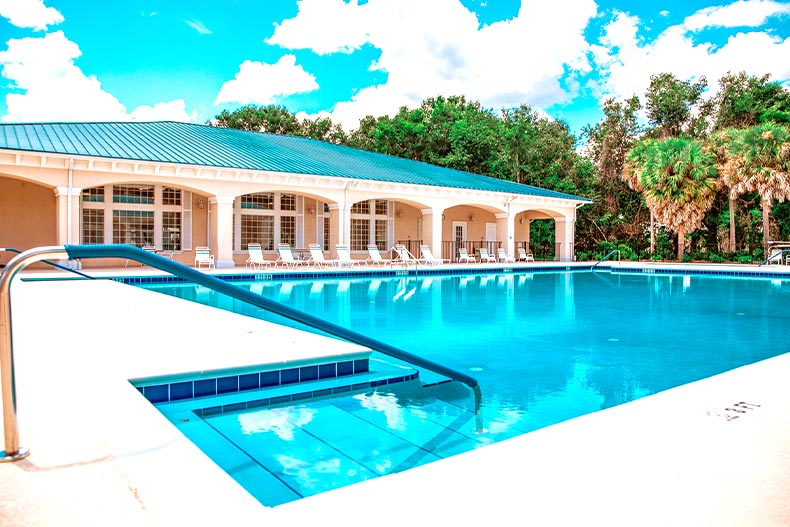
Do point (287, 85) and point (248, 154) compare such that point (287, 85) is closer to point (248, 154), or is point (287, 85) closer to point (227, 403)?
point (248, 154)

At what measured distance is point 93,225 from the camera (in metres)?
17.1

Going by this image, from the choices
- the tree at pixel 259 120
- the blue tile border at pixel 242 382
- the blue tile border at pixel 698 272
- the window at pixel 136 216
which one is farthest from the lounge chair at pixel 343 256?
the tree at pixel 259 120

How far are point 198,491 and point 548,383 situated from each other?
12.4 ft

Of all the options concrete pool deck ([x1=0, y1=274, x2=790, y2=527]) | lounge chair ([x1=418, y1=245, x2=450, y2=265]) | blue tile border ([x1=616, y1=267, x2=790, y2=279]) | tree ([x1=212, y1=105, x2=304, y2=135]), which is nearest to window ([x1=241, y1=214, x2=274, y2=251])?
lounge chair ([x1=418, y1=245, x2=450, y2=265])

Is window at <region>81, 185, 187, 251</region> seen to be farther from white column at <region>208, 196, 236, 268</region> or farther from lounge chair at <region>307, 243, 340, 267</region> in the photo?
lounge chair at <region>307, 243, 340, 267</region>

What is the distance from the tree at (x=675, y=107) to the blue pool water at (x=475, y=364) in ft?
67.4

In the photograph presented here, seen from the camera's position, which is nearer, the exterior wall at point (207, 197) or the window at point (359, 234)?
the exterior wall at point (207, 197)

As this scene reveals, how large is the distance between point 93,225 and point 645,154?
21.4m

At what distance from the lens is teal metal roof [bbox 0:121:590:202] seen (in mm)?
15469

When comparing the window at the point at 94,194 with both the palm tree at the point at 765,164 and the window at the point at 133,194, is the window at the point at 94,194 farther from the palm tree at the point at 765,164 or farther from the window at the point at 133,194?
the palm tree at the point at 765,164

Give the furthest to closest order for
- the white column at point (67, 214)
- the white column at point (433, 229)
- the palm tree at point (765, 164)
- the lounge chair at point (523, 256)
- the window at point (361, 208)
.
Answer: the lounge chair at point (523, 256)
the window at point (361, 208)
the palm tree at point (765, 164)
the white column at point (433, 229)
the white column at point (67, 214)

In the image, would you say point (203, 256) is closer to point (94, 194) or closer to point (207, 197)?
point (207, 197)

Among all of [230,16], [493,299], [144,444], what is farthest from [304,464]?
[230,16]

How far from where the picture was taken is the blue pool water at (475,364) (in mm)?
3439
